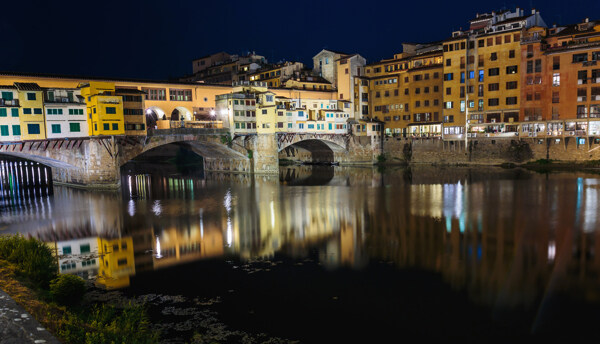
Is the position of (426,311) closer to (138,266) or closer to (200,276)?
(200,276)

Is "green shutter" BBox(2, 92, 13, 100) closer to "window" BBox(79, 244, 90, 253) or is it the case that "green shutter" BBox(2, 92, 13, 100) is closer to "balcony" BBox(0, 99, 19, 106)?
"balcony" BBox(0, 99, 19, 106)

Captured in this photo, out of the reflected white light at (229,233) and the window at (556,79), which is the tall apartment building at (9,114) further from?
the window at (556,79)

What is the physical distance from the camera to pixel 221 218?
24.8 m

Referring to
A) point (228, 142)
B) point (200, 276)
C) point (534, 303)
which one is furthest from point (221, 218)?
point (228, 142)

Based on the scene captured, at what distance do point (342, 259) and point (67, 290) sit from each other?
31.4 feet

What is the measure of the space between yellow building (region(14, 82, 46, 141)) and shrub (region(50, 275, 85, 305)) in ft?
91.7

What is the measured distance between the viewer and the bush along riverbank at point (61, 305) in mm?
8062

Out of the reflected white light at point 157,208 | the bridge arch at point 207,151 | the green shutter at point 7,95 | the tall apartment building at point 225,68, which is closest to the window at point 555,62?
the bridge arch at point 207,151

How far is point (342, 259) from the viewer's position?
1620 centimetres

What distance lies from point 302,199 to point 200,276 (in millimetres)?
17191

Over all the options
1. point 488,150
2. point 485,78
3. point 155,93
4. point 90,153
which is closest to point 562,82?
point 485,78

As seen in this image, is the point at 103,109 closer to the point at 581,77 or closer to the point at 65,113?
the point at 65,113

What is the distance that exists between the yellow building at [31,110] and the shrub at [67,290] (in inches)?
1100

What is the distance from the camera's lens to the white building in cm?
3481
